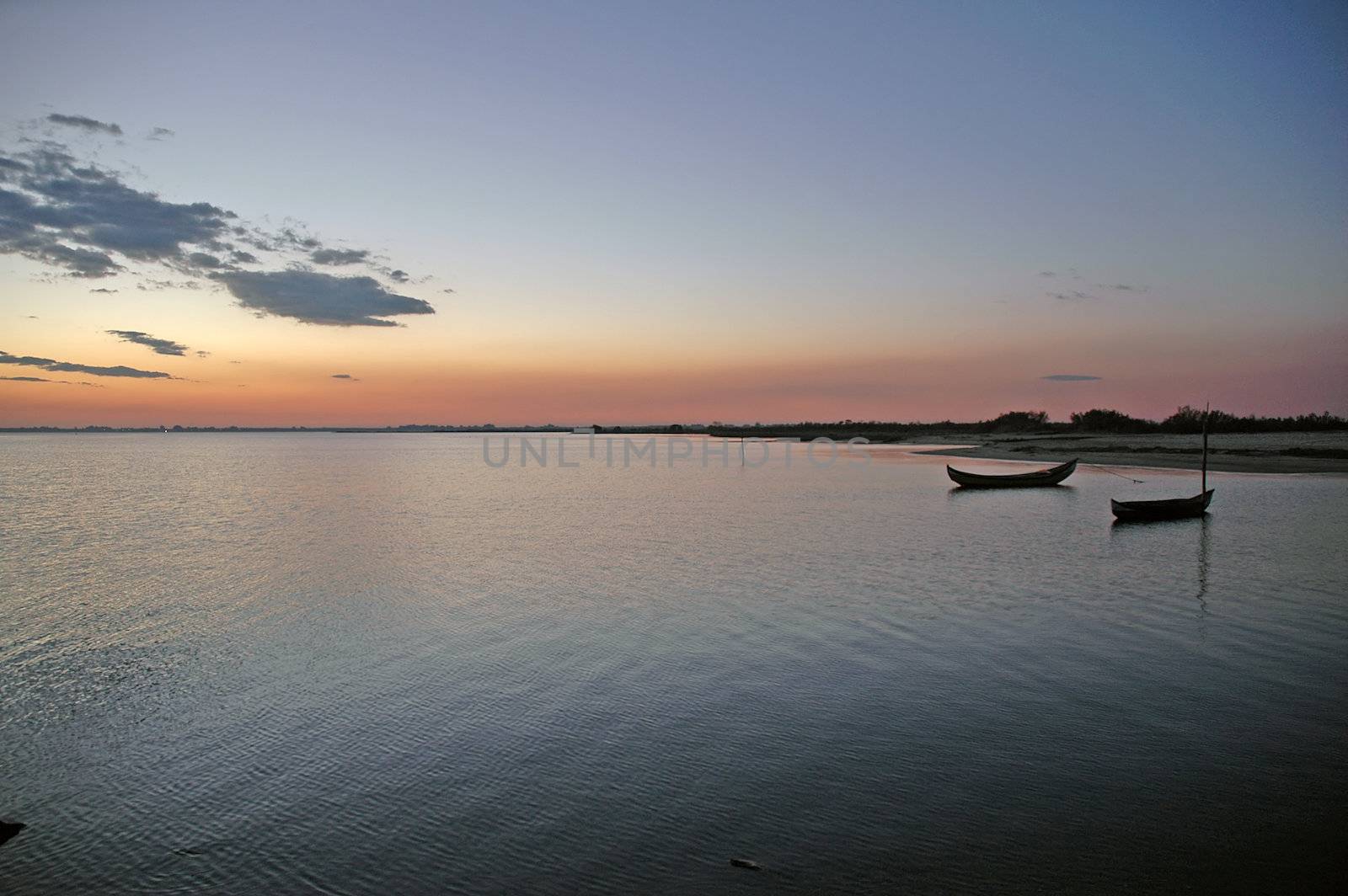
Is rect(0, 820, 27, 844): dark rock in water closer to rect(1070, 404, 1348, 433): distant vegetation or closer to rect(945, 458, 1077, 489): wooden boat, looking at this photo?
rect(945, 458, 1077, 489): wooden boat

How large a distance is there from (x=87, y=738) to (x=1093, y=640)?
35.5ft

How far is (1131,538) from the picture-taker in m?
19.1

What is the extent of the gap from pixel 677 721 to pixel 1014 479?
32.1 meters

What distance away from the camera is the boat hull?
876 inches

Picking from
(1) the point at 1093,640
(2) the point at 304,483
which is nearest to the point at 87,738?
(1) the point at 1093,640

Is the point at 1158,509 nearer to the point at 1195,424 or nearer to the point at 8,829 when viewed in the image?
the point at 8,829

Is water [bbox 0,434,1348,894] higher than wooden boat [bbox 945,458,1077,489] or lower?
lower

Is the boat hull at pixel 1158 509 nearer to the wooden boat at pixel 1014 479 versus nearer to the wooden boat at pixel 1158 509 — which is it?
the wooden boat at pixel 1158 509

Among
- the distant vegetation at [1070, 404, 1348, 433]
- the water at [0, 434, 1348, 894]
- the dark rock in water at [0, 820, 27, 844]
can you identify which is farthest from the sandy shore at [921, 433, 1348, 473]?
the dark rock in water at [0, 820, 27, 844]

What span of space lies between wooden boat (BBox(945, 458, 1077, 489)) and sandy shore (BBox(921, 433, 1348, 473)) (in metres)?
14.9

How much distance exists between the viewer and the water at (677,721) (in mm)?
4641

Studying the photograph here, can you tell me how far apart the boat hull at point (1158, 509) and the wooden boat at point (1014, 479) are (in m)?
10.8

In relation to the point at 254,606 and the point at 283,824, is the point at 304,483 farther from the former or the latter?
the point at 283,824

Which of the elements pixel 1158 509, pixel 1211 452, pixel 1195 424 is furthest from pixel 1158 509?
pixel 1195 424
